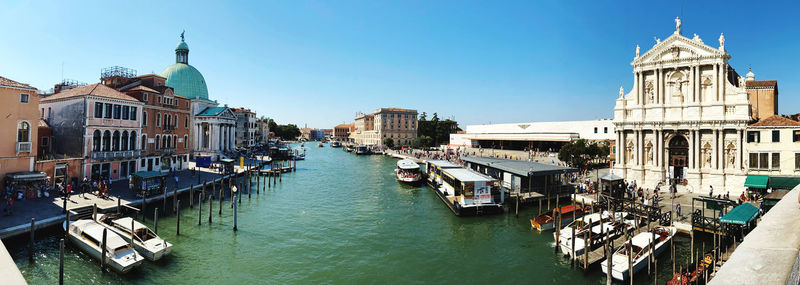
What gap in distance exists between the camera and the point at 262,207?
2802 cm

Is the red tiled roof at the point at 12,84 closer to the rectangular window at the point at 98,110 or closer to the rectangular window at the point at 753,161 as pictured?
the rectangular window at the point at 98,110

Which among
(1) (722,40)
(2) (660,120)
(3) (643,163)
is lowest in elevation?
(3) (643,163)

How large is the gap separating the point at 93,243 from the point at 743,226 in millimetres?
30459

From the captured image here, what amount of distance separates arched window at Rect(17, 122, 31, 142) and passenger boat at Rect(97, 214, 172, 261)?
39.0ft

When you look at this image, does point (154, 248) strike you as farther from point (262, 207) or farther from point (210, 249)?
point (262, 207)

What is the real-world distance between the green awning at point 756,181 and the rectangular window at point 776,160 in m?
1.06

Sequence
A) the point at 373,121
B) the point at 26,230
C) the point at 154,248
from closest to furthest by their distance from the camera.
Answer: the point at 154,248
the point at 26,230
the point at 373,121

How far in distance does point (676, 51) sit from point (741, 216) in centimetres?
1871

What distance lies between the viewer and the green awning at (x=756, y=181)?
24328mm

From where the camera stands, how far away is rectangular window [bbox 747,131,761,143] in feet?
85.0

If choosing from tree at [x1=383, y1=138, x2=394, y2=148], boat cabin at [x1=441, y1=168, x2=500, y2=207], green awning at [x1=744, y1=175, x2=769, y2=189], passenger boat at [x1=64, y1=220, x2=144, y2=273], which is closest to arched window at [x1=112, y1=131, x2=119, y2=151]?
passenger boat at [x1=64, y1=220, x2=144, y2=273]

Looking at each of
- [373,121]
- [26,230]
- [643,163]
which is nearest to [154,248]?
[26,230]

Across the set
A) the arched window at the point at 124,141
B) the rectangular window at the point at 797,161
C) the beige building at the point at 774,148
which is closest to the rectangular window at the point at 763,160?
the beige building at the point at 774,148

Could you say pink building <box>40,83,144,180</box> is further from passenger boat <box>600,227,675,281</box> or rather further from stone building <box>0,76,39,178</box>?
passenger boat <box>600,227,675,281</box>
